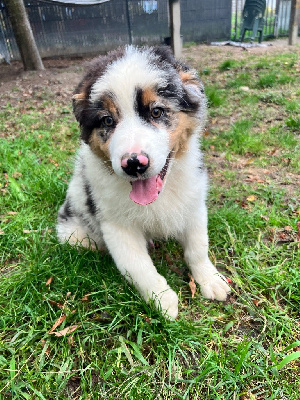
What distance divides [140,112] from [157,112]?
0.41ft

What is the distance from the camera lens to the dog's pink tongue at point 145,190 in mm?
2277

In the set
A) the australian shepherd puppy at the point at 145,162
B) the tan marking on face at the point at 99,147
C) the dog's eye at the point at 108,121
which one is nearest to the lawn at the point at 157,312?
the australian shepherd puppy at the point at 145,162

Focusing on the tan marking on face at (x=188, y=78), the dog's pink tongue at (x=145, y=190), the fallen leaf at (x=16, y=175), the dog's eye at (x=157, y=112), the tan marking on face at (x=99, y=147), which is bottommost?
the fallen leaf at (x=16, y=175)

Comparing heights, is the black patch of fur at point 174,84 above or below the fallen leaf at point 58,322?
above

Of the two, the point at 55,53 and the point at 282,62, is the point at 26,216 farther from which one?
the point at 55,53

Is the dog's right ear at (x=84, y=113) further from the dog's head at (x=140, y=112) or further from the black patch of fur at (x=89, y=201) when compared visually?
the black patch of fur at (x=89, y=201)

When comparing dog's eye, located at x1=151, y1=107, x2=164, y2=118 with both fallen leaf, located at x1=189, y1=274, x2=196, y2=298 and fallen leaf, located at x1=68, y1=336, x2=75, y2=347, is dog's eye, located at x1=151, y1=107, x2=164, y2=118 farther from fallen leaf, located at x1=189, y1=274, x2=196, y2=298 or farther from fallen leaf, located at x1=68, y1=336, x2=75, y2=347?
fallen leaf, located at x1=68, y1=336, x2=75, y2=347

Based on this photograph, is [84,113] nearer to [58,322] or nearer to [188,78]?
[188,78]

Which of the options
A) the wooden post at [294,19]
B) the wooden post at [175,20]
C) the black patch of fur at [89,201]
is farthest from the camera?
the wooden post at [294,19]

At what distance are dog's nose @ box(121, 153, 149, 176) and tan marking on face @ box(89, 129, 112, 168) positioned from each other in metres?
0.34

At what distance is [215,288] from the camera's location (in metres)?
2.61

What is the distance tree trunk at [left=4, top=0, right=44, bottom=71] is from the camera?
7.45 meters

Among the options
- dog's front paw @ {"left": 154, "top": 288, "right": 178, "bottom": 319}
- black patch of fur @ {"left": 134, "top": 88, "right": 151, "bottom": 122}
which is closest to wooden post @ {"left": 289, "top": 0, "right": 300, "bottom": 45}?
black patch of fur @ {"left": 134, "top": 88, "right": 151, "bottom": 122}

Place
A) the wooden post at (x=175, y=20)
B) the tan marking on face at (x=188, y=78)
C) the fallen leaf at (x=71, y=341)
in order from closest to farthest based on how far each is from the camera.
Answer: the fallen leaf at (x=71, y=341) → the tan marking on face at (x=188, y=78) → the wooden post at (x=175, y=20)
